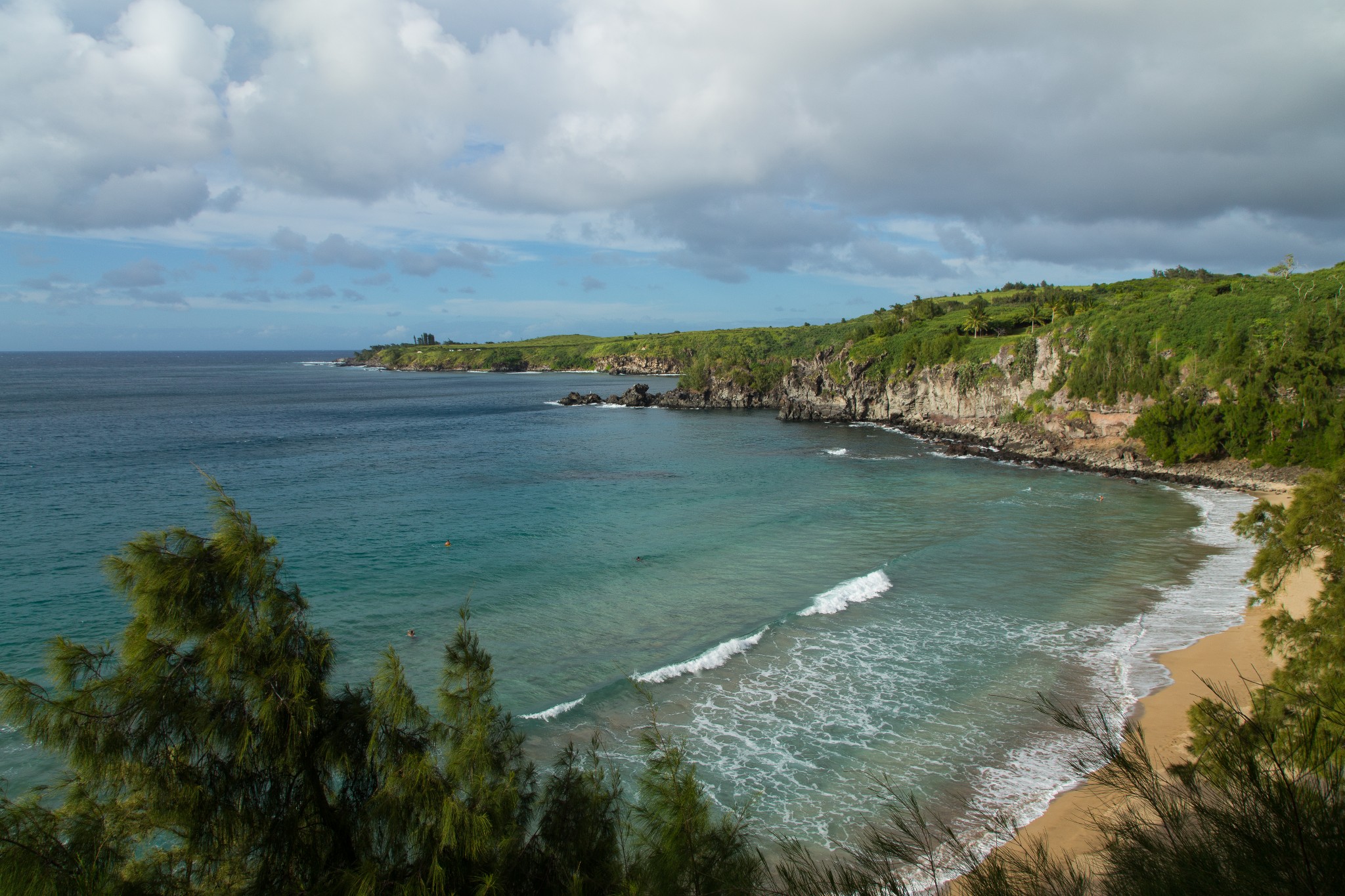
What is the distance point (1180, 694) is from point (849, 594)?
11098mm

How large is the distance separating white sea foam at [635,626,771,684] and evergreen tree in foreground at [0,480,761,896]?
1211cm

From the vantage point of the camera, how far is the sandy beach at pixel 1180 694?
566 inches

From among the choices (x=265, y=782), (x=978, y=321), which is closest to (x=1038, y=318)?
(x=978, y=321)

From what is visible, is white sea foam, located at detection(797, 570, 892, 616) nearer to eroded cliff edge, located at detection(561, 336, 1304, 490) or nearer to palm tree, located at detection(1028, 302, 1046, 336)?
eroded cliff edge, located at detection(561, 336, 1304, 490)

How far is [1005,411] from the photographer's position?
2689 inches

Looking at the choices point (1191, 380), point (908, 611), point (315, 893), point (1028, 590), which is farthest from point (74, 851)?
point (1191, 380)

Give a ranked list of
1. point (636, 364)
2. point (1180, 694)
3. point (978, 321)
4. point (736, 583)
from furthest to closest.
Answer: point (636, 364)
point (978, 321)
point (736, 583)
point (1180, 694)

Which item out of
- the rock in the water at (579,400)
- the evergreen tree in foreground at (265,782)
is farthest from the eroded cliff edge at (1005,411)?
the evergreen tree in foreground at (265,782)

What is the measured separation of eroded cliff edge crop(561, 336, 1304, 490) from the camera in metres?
51.3

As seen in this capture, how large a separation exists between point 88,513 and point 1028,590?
46942mm

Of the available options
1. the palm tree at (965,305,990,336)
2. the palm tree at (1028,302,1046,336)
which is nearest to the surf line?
the palm tree at (1028,302,1046,336)

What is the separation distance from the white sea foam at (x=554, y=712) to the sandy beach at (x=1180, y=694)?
36.8ft

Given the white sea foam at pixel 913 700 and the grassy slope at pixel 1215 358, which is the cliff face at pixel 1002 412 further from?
the white sea foam at pixel 913 700

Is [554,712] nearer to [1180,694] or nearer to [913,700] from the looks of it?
[913,700]
